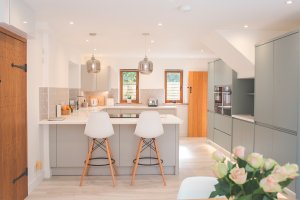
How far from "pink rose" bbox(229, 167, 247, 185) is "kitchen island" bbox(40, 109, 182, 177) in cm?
344

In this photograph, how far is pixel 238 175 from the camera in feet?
3.63

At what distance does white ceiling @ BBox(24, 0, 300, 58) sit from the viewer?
142 inches

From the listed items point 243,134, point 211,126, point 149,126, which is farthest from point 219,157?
point 211,126

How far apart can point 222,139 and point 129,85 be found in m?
3.51

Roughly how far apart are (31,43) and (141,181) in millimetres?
2515

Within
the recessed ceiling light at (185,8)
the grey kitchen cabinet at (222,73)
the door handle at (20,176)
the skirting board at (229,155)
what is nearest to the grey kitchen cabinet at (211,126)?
the skirting board at (229,155)

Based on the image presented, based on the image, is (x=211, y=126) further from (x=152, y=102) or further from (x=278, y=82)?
(x=278, y=82)

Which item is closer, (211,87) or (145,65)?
(145,65)

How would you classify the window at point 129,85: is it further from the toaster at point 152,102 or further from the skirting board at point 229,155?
the skirting board at point 229,155

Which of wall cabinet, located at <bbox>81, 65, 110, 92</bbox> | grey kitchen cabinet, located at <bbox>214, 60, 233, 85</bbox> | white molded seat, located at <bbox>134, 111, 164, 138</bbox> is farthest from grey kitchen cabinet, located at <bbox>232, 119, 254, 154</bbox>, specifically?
wall cabinet, located at <bbox>81, 65, 110, 92</bbox>

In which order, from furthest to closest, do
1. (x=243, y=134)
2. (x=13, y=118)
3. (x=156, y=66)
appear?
(x=156, y=66), (x=243, y=134), (x=13, y=118)

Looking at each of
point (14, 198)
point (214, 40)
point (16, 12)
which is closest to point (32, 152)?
point (14, 198)

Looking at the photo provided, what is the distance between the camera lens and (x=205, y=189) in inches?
76.5

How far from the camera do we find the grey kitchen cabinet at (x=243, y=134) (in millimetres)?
4977
